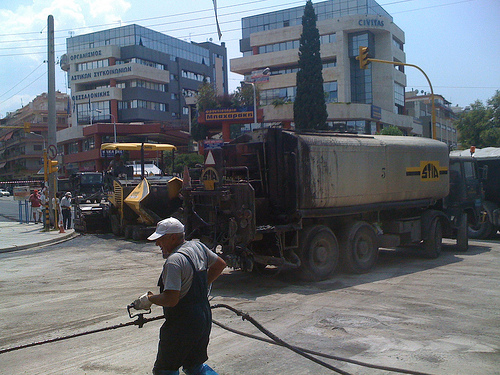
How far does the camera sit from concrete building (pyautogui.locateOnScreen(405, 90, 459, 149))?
73.8m

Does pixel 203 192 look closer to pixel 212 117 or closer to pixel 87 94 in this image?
pixel 212 117

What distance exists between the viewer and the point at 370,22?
5625cm

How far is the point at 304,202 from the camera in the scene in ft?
31.5

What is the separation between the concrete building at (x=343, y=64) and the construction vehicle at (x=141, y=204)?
35.7 m

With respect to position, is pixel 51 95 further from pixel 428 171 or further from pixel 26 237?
pixel 428 171

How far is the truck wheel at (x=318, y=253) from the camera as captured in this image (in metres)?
9.73

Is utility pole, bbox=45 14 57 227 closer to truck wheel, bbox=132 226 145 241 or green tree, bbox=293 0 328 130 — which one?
truck wheel, bbox=132 226 145 241

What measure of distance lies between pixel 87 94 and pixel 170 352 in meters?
78.9

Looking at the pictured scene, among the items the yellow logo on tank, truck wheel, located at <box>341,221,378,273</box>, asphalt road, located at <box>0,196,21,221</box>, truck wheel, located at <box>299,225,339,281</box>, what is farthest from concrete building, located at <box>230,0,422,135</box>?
truck wheel, located at <box>299,225,339,281</box>

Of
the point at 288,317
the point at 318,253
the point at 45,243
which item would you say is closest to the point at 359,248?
the point at 318,253

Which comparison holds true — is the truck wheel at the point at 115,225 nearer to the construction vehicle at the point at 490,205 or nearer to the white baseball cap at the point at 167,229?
the construction vehicle at the point at 490,205

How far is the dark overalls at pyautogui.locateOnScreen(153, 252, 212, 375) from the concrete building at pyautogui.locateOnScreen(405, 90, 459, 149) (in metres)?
67.5

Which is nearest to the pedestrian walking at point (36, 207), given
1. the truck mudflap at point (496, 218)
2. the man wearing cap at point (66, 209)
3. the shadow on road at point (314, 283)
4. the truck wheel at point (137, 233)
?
the man wearing cap at point (66, 209)

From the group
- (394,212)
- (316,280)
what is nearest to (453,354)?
(316,280)
